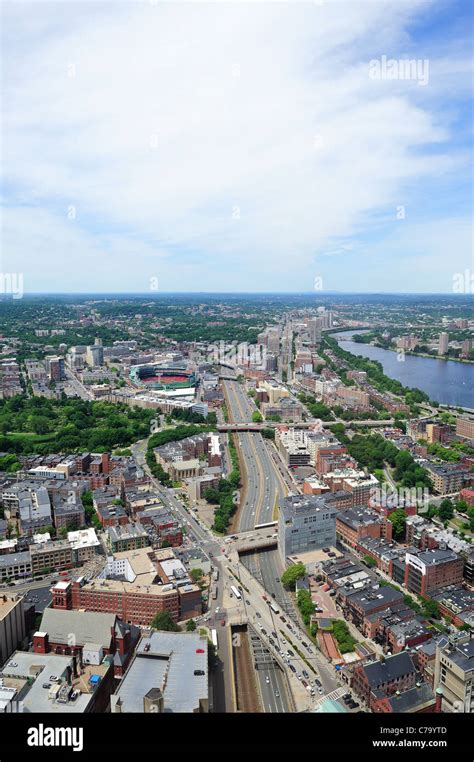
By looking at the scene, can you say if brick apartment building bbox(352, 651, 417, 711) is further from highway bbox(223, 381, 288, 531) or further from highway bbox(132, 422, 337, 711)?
highway bbox(223, 381, 288, 531)

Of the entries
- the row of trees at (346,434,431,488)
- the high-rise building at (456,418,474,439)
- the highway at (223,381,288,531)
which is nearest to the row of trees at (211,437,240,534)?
the highway at (223,381,288,531)

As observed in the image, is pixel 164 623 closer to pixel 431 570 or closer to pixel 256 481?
pixel 431 570

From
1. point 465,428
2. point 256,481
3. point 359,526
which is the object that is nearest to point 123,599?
point 359,526

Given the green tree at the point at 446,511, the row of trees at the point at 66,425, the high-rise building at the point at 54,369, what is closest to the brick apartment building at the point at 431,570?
the green tree at the point at 446,511

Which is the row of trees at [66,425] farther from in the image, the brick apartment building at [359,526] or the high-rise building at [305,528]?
the brick apartment building at [359,526]

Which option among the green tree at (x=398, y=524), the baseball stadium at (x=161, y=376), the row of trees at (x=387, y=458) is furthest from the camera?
the baseball stadium at (x=161, y=376)

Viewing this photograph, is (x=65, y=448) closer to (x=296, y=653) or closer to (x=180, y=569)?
(x=180, y=569)
